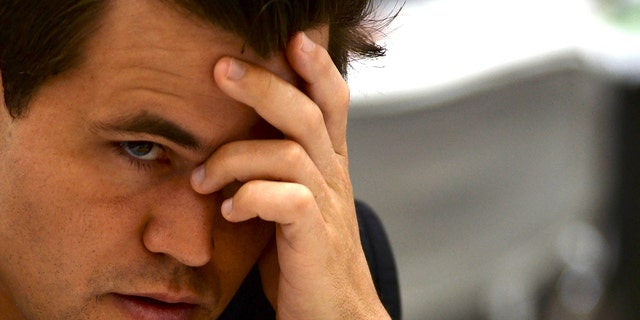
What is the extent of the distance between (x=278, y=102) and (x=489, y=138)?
2080mm

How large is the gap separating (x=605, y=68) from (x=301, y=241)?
2567mm

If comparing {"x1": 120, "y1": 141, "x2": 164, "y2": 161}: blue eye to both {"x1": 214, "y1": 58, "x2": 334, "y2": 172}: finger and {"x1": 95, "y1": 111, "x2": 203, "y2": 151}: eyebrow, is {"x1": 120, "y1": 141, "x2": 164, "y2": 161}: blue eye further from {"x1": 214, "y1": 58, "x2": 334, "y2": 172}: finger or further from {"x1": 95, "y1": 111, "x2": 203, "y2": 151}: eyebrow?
{"x1": 214, "y1": 58, "x2": 334, "y2": 172}: finger

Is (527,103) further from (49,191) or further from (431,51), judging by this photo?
(49,191)

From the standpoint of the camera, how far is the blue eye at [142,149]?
5.18 feet

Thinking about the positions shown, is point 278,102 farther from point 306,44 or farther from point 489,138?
point 489,138

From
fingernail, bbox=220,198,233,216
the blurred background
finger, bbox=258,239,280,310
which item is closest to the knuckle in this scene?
fingernail, bbox=220,198,233,216

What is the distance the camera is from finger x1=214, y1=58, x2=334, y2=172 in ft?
4.98

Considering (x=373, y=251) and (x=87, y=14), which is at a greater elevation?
(x=87, y=14)

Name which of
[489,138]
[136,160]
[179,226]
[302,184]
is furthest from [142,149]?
[489,138]

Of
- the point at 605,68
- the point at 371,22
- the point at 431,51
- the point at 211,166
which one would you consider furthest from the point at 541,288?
the point at 211,166

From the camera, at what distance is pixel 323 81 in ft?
5.45

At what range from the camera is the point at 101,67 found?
1519mm

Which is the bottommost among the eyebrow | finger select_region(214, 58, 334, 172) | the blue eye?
the blue eye

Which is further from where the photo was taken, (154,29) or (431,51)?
(431,51)
